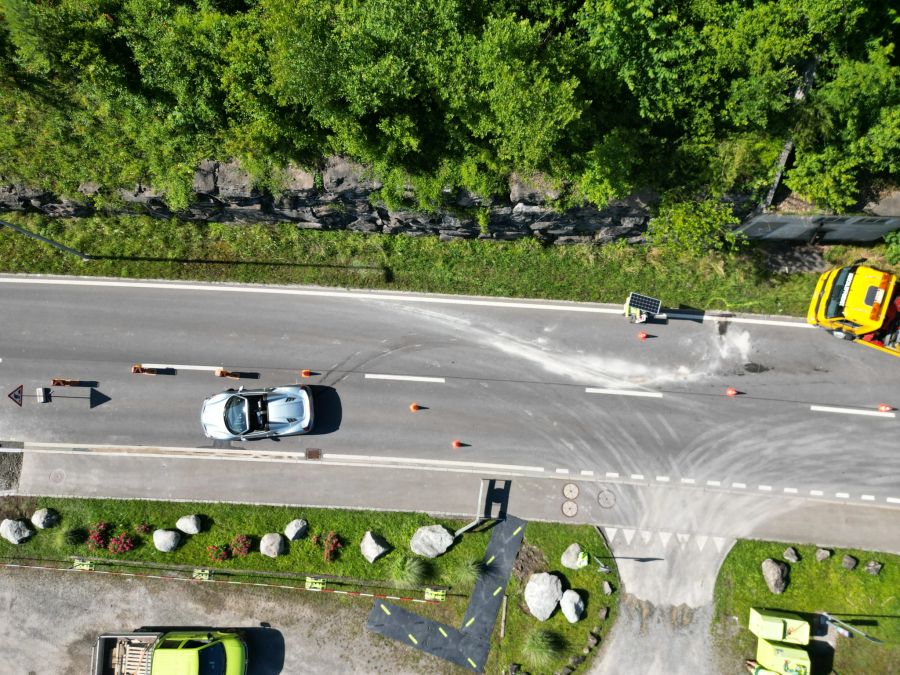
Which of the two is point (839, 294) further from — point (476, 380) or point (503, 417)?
point (476, 380)

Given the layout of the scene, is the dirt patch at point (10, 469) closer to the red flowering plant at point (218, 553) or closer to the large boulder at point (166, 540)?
the large boulder at point (166, 540)

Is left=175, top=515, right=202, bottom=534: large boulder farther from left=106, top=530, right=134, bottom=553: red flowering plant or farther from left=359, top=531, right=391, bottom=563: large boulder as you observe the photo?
left=359, top=531, right=391, bottom=563: large boulder

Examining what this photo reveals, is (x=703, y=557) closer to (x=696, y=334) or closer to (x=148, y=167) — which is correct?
(x=696, y=334)

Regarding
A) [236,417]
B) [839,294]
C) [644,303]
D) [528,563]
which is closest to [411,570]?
[528,563]

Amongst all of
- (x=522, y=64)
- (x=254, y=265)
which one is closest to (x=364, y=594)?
(x=254, y=265)

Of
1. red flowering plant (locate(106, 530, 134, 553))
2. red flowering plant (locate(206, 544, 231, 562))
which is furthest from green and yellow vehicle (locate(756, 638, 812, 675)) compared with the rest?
red flowering plant (locate(106, 530, 134, 553))
